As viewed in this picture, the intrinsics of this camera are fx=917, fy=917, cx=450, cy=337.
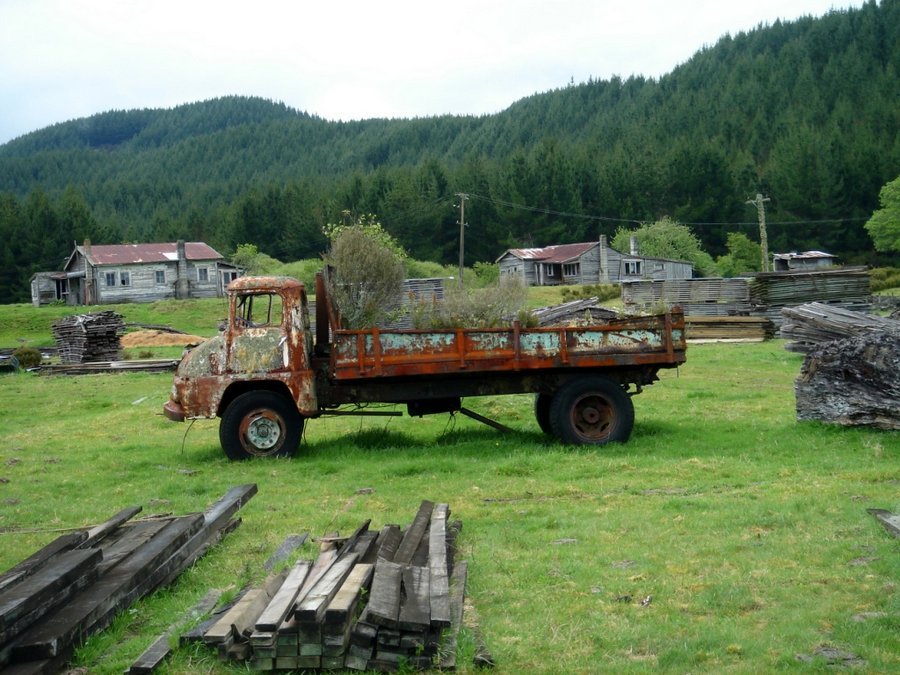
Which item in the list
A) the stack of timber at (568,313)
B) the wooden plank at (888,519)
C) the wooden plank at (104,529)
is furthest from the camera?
the stack of timber at (568,313)

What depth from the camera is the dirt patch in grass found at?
41.4 metres

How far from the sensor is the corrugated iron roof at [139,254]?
225 feet

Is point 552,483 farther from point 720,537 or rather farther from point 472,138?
point 472,138

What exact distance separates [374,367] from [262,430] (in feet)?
6.38

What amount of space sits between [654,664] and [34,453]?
12680 mm

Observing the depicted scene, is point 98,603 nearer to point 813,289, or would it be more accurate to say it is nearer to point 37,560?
point 37,560

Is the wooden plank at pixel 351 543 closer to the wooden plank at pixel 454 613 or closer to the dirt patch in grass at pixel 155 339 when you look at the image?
the wooden plank at pixel 454 613

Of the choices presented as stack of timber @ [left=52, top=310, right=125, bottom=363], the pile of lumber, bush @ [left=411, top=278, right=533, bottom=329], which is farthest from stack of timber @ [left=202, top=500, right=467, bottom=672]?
stack of timber @ [left=52, top=310, right=125, bottom=363]

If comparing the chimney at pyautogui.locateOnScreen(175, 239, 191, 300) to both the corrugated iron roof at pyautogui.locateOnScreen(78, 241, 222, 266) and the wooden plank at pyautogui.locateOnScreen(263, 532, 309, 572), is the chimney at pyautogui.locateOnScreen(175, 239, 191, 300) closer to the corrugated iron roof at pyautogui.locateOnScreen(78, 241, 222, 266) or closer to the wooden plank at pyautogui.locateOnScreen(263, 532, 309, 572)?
the corrugated iron roof at pyautogui.locateOnScreen(78, 241, 222, 266)

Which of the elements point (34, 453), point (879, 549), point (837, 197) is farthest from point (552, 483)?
point (837, 197)

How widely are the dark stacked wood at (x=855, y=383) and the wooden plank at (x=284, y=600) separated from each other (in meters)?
9.15

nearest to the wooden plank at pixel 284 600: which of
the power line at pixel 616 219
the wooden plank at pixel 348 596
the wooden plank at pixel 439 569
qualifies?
the wooden plank at pixel 348 596

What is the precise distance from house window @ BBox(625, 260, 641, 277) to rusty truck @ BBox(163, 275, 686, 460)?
61.6 meters

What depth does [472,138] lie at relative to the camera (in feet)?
584
